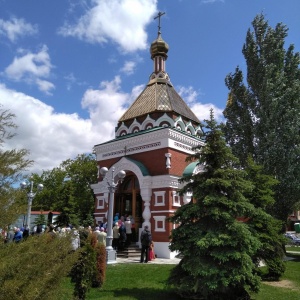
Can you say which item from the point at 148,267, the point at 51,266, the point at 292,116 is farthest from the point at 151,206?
the point at 51,266

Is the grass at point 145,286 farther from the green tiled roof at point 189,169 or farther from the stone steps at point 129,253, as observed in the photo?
the green tiled roof at point 189,169

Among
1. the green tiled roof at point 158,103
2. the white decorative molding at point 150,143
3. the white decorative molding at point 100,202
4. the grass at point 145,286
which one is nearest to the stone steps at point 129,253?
A: the grass at point 145,286

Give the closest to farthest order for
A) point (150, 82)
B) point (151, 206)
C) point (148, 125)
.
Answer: point (151, 206), point (148, 125), point (150, 82)

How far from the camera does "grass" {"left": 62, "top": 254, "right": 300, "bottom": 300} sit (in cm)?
767

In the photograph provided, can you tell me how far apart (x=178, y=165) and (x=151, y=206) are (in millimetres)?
2533

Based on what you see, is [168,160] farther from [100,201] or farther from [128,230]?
[100,201]

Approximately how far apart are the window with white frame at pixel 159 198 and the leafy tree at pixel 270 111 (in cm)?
426

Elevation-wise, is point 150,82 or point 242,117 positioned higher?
point 150,82

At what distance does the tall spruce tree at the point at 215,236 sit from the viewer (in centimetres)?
686

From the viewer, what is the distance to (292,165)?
14.5 m

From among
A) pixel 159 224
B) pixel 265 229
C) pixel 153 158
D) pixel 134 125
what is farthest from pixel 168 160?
pixel 265 229

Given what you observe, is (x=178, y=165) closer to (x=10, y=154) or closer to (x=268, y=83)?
(x=268, y=83)

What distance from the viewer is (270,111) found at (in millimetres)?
15055

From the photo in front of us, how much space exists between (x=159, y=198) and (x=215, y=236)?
29.6ft
